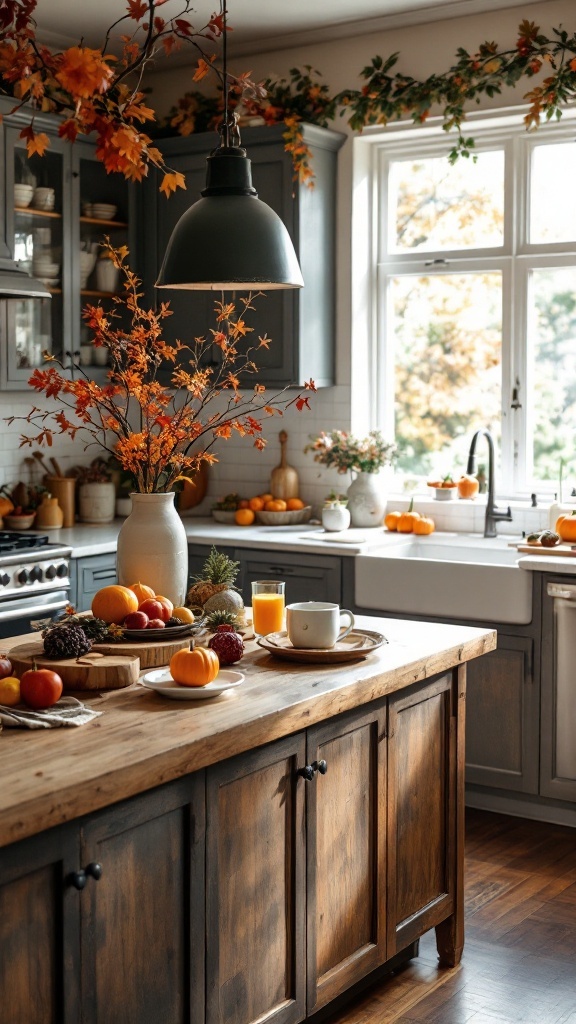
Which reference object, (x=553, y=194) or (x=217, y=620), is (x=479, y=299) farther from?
(x=217, y=620)

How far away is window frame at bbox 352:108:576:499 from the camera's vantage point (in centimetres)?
539

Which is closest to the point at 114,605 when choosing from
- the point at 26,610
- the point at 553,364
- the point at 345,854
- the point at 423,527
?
the point at 345,854

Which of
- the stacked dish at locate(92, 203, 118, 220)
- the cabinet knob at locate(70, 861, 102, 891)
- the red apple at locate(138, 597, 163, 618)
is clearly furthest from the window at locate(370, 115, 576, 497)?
the cabinet knob at locate(70, 861, 102, 891)

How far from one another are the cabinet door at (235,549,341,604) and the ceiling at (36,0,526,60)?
2447mm

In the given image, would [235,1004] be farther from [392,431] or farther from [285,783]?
[392,431]

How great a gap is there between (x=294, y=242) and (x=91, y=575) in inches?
71.0

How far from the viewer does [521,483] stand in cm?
557

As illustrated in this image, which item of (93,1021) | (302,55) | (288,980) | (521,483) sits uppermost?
(302,55)

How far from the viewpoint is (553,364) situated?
5445 mm

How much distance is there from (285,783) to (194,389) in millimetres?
1043

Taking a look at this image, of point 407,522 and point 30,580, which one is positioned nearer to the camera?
point 30,580

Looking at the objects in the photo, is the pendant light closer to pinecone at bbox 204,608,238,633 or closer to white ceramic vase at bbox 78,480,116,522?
pinecone at bbox 204,608,238,633

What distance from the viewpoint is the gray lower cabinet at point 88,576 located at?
5141 millimetres

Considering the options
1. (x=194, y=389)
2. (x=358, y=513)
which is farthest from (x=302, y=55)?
(x=194, y=389)
